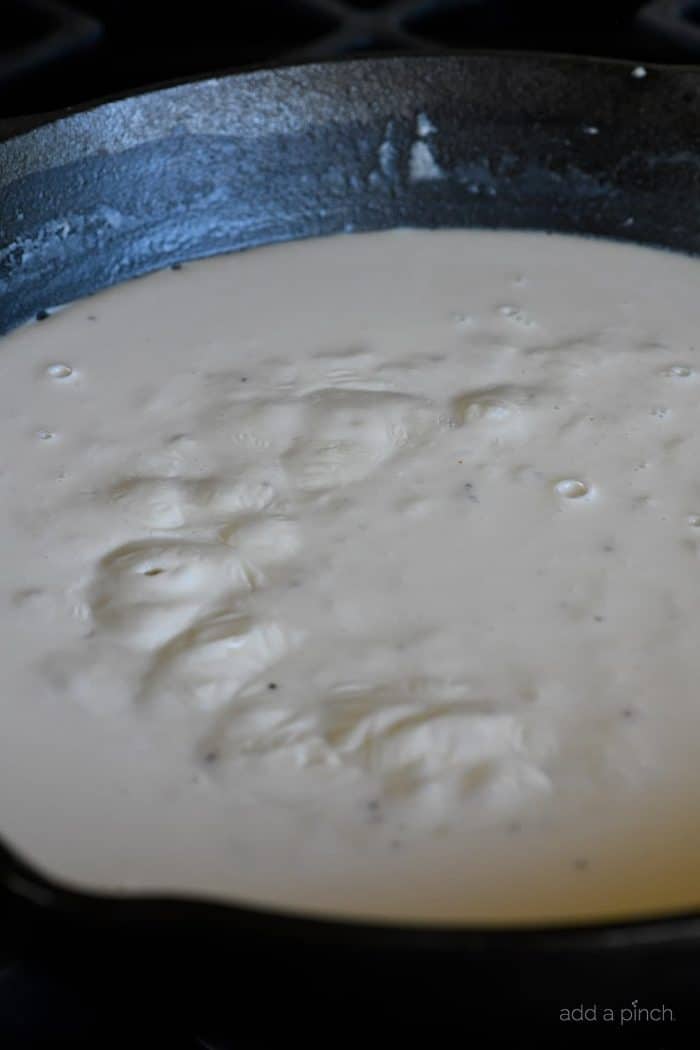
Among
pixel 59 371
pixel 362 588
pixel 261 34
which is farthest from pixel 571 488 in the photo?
pixel 261 34

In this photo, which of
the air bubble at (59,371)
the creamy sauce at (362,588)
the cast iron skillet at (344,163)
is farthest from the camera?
the cast iron skillet at (344,163)

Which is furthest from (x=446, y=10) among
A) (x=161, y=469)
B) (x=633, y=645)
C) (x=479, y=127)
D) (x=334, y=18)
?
(x=633, y=645)

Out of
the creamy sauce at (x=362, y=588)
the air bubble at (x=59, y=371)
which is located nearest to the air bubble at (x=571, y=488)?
the creamy sauce at (x=362, y=588)

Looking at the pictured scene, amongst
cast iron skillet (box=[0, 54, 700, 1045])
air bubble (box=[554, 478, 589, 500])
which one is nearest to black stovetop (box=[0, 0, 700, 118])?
cast iron skillet (box=[0, 54, 700, 1045])

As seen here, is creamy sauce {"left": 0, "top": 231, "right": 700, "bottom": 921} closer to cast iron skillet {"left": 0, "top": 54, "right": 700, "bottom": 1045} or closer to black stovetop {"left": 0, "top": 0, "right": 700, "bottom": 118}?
cast iron skillet {"left": 0, "top": 54, "right": 700, "bottom": 1045}

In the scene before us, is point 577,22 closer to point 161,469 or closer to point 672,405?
point 672,405

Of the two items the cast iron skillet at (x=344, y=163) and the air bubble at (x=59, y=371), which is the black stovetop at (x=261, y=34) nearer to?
the cast iron skillet at (x=344, y=163)
